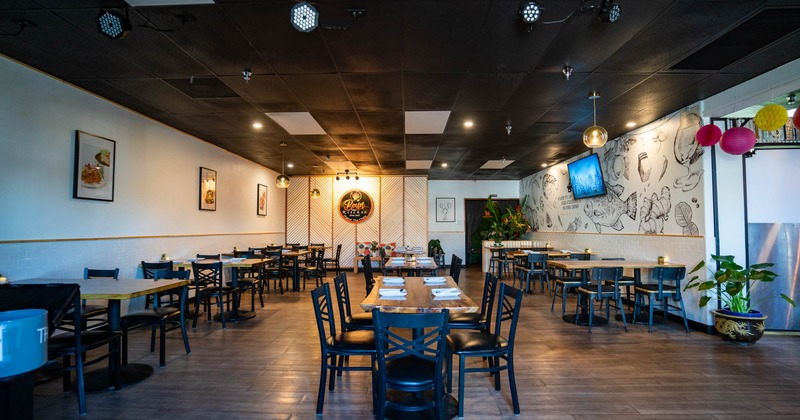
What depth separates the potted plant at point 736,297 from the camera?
4.26m

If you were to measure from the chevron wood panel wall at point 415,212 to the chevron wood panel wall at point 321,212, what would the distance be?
8.01ft

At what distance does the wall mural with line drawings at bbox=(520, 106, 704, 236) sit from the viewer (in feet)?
17.0

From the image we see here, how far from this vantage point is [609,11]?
9.19 ft

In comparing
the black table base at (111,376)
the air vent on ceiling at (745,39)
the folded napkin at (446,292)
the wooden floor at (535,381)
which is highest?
the air vent on ceiling at (745,39)

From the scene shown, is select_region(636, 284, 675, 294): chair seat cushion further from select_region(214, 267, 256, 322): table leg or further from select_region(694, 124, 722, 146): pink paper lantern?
select_region(214, 267, 256, 322): table leg

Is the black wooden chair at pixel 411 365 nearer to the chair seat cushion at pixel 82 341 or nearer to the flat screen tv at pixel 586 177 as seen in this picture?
the chair seat cushion at pixel 82 341

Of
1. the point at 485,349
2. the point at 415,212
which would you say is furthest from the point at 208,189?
the point at 485,349

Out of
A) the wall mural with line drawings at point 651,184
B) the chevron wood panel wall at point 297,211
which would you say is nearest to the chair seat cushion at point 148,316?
the wall mural with line drawings at point 651,184

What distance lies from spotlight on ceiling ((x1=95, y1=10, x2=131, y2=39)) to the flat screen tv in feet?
25.4

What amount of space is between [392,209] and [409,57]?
795 cm

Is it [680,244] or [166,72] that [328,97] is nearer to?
[166,72]

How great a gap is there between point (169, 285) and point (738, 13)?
5.55 meters

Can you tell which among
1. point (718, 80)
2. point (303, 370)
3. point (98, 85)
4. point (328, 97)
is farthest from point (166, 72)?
point (718, 80)

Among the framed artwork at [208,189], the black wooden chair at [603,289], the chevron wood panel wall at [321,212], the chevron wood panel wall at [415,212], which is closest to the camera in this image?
the black wooden chair at [603,289]
